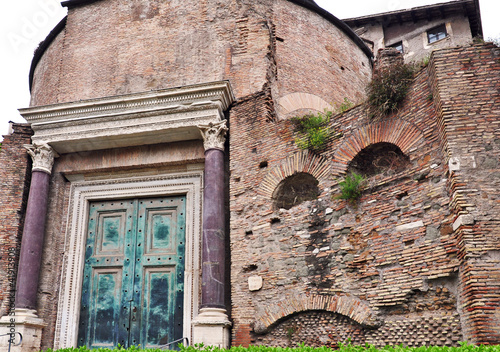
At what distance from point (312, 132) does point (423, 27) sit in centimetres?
1368

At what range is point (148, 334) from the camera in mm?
8953

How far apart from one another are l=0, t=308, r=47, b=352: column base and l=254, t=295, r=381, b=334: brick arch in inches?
160

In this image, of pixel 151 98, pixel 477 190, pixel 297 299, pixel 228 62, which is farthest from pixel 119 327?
pixel 477 190

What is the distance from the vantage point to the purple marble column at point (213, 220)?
8.16 meters

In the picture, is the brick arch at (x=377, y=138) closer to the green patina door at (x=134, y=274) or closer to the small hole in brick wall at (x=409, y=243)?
the small hole in brick wall at (x=409, y=243)

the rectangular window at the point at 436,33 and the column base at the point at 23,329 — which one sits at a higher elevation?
the rectangular window at the point at 436,33

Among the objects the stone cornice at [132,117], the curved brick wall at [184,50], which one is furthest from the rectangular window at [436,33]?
the stone cornice at [132,117]

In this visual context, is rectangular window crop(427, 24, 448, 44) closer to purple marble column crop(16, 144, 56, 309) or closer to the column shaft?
the column shaft

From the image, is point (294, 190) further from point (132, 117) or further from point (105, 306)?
point (105, 306)

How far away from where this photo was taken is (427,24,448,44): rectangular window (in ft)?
63.2

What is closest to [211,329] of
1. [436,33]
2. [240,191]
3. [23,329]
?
[240,191]

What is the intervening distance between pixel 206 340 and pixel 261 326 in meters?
0.89

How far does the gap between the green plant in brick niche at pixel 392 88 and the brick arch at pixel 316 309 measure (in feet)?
9.59

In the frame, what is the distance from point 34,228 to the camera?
9.28 m
